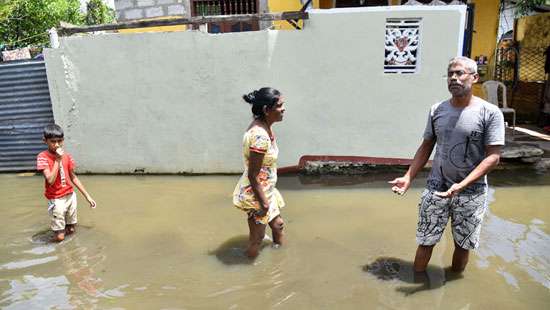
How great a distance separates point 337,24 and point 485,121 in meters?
3.19

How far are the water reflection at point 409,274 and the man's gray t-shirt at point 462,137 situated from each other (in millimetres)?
774

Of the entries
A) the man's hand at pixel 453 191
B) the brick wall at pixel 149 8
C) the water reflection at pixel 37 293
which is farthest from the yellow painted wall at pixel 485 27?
the water reflection at pixel 37 293

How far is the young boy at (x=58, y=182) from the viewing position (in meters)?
3.83

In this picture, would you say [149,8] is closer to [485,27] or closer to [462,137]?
[485,27]

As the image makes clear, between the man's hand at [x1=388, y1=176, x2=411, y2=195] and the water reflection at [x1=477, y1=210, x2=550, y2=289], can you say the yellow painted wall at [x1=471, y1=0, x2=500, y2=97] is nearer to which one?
the water reflection at [x1=477, y1=210, x2=550, y2=289]

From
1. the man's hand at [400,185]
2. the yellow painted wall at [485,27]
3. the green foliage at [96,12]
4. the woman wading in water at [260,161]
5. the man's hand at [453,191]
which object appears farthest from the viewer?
the green foliage at [96,12]

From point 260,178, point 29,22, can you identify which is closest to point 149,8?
point 29,22

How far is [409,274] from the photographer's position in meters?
3.32

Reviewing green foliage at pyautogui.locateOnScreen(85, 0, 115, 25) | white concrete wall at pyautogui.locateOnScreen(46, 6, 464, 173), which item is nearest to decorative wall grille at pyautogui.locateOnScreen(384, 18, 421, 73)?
white concrete wall at pyautogui.locateOnScreen(46, 6, 464, 173)

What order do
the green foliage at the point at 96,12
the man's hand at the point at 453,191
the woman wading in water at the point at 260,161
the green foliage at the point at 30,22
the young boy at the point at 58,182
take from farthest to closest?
the green foliage at the point at 96,12, the green foliage at the point at 30,22, the young boy at the point at 58,182, the woman wading in water at the point at 260,161, the man's hand at the point at 453,191

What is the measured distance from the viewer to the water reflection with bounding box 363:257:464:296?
3.13 meters

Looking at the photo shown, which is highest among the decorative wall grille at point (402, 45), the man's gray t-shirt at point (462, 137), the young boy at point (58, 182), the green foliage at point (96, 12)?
the green foliage at point (96, 12)

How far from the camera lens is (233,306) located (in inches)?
115

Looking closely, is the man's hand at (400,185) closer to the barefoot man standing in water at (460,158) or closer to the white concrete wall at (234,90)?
the barefoot man standing in water at (460,158)
